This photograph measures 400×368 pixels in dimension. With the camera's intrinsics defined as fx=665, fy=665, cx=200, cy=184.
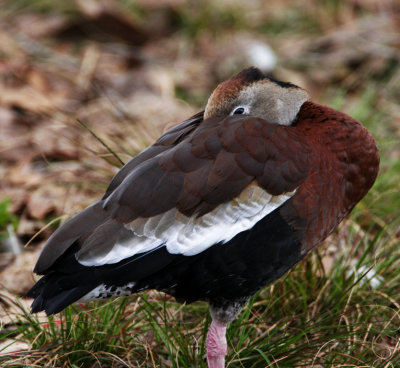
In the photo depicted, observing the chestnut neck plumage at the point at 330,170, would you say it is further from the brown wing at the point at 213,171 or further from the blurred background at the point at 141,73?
the blurred background at the point at 141,73

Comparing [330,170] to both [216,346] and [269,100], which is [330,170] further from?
[216,346]

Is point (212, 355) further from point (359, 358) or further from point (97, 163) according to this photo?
point (97, 163)

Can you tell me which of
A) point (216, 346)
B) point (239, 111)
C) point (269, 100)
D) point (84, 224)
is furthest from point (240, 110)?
point (216, 346)

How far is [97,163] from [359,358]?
2254 mm

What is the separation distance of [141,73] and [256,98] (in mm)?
3614

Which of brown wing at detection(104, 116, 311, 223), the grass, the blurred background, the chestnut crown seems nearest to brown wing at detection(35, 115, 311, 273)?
brown wing at detection(104, 116, 311, 223)

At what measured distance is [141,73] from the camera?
641 cm

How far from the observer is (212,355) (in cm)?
280

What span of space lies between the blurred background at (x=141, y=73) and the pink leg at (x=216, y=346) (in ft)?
4.25

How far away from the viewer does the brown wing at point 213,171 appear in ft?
8.56

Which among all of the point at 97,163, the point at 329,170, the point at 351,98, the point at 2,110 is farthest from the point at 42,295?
the point at 351,98

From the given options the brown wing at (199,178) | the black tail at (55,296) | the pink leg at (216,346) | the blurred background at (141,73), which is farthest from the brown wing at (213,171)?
the blurred background at (141,73)

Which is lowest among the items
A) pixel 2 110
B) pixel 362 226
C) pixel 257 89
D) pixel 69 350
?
pixel 362 226

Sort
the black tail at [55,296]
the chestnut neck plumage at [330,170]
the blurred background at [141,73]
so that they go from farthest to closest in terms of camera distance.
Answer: the blurred background at [141,73] < the chestnut neck plumage at [330,170] < the black tail at [55,296]
